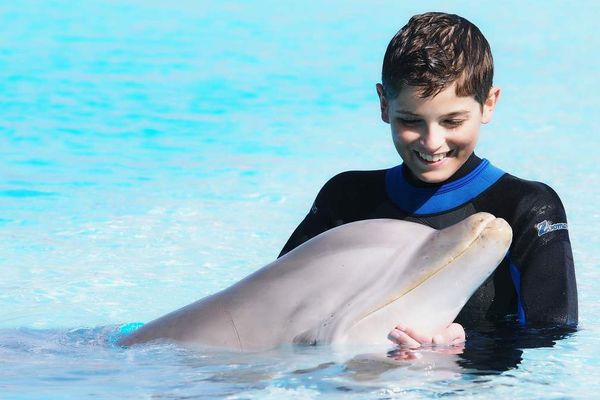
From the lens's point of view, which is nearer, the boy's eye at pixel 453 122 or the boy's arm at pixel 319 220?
the boy's eye at pixel 453 122

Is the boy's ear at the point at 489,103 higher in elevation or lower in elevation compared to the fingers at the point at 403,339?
higher

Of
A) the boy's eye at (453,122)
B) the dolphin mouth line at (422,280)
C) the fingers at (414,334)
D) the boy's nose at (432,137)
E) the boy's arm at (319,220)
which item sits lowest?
the fingers at (414,334)

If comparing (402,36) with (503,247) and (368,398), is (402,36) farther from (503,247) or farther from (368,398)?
(368,398)

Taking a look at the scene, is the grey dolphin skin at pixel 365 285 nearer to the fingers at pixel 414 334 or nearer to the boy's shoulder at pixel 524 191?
the fingers at pixel 414 334

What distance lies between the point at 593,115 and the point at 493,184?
8.48 m

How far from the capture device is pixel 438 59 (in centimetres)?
457

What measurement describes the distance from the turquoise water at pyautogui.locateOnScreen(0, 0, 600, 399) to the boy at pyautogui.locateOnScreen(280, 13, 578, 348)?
27 centimetres

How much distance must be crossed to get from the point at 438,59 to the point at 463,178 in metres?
0.59

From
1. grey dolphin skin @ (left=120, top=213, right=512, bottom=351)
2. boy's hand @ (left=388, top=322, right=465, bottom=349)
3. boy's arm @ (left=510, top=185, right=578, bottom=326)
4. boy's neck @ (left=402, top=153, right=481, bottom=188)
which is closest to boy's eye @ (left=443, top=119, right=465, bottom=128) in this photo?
boy's neck @ (left=402, top=153, right=481, bottom=188)

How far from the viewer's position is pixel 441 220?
4855mm

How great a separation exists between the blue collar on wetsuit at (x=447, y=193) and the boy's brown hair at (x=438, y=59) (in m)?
0.36

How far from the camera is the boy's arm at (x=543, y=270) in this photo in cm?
467

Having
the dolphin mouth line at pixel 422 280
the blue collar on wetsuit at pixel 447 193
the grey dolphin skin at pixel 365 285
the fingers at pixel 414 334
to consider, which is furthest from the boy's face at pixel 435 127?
the fingers at pixel 414 334

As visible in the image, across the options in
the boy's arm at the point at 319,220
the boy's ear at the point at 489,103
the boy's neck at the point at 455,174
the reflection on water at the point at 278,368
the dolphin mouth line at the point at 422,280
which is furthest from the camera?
the boy's arm at the point at 319,220
